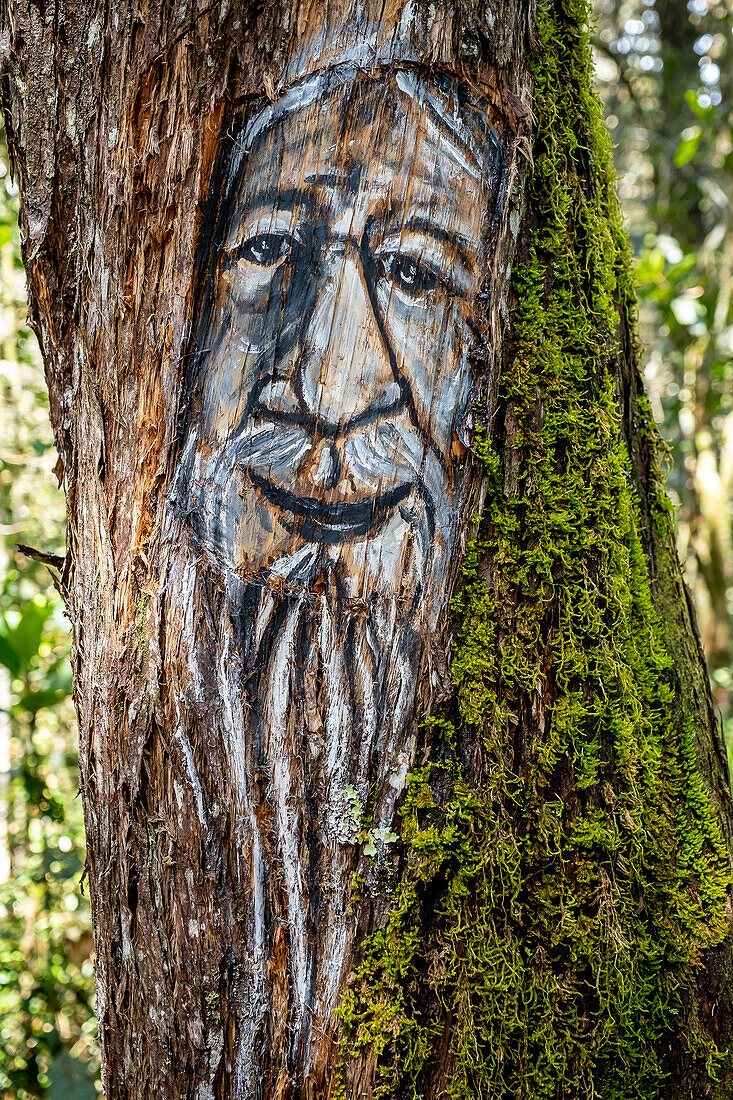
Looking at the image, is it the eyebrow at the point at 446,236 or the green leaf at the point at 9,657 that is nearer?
the eyebrow at the point at 446,236

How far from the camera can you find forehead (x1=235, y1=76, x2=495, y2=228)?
4.26 feet

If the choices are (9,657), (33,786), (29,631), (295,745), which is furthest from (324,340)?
(33,786)

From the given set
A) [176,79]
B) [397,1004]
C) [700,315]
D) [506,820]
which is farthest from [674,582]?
[700,315]

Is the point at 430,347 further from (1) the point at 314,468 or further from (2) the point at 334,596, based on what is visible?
(2) the point at 334,596

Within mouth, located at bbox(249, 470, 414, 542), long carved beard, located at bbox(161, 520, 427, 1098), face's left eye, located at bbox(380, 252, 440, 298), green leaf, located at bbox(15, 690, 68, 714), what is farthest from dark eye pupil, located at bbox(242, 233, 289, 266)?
green leaf, located at bbox(15, 690, 68, 714)

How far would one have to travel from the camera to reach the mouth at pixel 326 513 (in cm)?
132

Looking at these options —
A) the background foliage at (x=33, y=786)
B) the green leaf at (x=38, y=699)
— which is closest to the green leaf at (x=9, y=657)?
the background foliage at (x=33, y=786)

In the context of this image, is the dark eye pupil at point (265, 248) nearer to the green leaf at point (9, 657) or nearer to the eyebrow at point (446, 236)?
the eyebrow at point (446, 236)

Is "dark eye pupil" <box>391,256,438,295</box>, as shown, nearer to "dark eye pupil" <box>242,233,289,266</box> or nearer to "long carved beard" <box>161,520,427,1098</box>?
"dark eye pupil" <box>242,233,289,266</box>

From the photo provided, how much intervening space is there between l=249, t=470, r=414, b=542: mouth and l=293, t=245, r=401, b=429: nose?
16cm

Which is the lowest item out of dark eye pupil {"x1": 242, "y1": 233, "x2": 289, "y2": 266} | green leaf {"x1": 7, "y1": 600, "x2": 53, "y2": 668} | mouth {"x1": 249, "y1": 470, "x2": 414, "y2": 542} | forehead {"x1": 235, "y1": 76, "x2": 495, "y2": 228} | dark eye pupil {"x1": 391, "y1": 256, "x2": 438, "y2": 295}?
green leaf {"x1": 7, "y1": 600, "x2": 53, "y2": 668}

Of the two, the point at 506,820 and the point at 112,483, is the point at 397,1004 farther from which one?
the point at 112,483

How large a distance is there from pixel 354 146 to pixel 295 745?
1.17 metres

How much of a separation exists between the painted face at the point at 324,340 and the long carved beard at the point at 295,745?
2.8 inches
